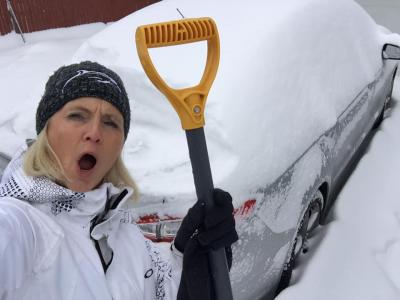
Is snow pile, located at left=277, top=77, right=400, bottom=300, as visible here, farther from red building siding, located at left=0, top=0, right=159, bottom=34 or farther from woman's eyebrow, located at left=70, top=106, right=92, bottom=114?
red building siding, located at left=0, top=0, right=159, bottom=34

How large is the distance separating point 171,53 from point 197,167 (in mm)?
1615

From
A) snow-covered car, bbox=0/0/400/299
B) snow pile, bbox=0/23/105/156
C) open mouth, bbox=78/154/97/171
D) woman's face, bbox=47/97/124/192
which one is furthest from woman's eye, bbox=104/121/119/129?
snow pile, bbox=0/23/105/156

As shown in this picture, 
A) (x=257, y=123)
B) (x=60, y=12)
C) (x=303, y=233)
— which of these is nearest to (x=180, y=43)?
(x=257, y=123)

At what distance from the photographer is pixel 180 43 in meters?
1.27

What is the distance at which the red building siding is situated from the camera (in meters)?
9.06

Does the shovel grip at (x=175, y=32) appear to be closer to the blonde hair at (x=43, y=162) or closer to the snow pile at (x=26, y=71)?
the blonde hair at (x=43, y=162)

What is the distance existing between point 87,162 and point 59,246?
0.86ft

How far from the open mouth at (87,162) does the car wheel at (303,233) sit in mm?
1718

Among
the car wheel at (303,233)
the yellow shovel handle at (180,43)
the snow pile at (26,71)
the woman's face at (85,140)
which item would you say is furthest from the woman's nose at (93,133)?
the car wheel at (303,233)

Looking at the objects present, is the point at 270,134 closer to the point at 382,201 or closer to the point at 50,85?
the point at 50,85

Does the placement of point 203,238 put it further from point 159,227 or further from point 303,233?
point 303,233

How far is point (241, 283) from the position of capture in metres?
2.30

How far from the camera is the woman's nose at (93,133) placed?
1254mm

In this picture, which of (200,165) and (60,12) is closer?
(200,165)
